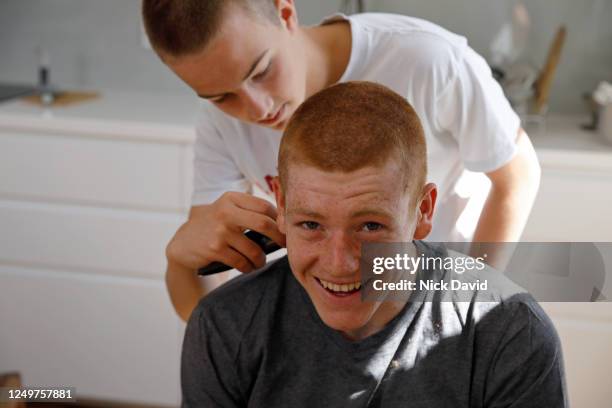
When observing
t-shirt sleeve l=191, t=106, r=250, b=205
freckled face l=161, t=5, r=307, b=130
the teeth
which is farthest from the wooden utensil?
the teeth

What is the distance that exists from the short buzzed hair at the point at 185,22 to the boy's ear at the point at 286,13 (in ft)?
0.18

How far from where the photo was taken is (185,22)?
3.07 ft

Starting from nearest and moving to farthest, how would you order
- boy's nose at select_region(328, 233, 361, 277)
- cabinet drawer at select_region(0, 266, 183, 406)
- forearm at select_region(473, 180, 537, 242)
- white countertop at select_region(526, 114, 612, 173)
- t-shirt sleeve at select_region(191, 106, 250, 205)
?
boy's nose at select_region(328, 233, 361, 277) < forearm at select_region(473, 180, 537, 242) < t-shirt sleeve at select_region(191, 106, 250, 205) < white countertop at select_region(526, 114, 612, 173) < cabinet drawer at select_region(0, 266, 183, 406)

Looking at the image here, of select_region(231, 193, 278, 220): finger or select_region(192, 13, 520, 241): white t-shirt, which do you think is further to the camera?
select_region(192, 13, 520, 241): white t-shirt

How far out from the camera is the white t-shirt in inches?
42.8

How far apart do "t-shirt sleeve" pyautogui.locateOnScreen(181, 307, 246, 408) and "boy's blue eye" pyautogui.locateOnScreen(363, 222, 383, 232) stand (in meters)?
0.25

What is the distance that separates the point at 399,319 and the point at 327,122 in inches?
9.2

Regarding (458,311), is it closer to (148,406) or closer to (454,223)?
(454,223)

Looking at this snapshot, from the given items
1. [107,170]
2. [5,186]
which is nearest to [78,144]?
[107,170]

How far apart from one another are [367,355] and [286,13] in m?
0.43

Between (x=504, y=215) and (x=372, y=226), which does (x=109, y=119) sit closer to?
(x=504, y=215)

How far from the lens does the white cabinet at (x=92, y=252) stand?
212 cm

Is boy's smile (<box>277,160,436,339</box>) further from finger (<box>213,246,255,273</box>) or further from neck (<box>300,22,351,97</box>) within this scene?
neck (<box>300,22,351,97</box>)

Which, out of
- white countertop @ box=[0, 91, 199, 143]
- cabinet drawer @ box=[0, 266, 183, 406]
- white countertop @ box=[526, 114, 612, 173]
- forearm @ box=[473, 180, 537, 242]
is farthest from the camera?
cabinet drawer @ box=[0, 266, 183, 406]
